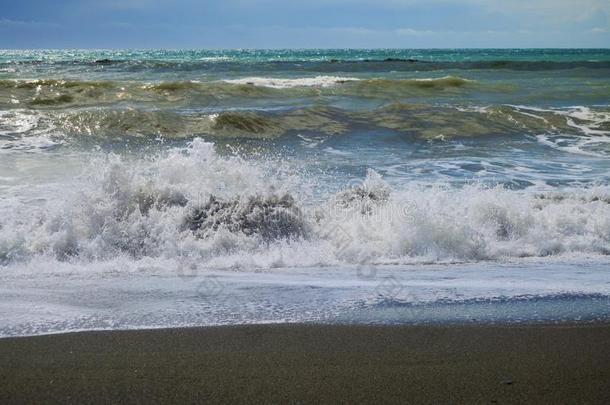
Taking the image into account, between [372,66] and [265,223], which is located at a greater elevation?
[372,66]

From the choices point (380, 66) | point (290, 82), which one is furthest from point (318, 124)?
point (380, 66)

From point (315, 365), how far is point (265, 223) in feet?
10.6

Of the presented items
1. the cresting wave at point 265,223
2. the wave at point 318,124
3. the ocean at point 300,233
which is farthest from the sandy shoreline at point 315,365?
the wave at point 318,124

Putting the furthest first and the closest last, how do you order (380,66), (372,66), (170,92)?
(372,66) < (380,66) < (170,92)

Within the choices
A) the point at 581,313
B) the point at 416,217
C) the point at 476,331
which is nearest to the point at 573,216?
the point at 416,217

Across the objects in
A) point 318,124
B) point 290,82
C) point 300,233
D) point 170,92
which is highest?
point 290,82

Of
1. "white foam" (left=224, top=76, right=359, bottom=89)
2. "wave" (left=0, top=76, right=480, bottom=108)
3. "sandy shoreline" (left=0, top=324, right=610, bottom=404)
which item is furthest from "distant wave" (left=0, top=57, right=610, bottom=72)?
"sandy shoreline" (left=0, top=324, right=610, bottom=404)

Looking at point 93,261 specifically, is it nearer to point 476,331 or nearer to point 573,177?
point 476,331

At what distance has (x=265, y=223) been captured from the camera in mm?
6297

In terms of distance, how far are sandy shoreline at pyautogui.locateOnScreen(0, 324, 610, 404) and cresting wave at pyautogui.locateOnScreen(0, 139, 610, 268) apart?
1807mm

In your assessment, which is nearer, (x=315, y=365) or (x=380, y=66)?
(x=315, y=365)

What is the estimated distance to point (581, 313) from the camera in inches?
157

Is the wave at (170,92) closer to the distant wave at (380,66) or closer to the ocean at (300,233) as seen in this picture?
the ocean at (300,233)

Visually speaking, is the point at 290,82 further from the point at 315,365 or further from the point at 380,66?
the point at 315,365
